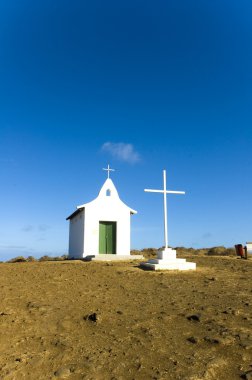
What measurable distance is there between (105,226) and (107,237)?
71 cm

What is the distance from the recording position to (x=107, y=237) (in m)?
22.1

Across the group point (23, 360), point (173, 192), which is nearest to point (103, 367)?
point (23, 360)

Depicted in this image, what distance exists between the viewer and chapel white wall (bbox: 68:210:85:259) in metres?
22.1

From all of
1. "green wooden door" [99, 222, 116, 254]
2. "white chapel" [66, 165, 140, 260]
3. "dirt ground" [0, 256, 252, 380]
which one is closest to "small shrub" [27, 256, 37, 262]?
"white chapel" [66, 165, 140, 260]

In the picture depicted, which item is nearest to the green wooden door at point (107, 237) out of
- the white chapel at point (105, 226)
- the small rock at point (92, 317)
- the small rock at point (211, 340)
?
the white chapel at point (105, 226)

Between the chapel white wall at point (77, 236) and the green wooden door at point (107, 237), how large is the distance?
120cm

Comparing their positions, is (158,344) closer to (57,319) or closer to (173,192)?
(57,319)

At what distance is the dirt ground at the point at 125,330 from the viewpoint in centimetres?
516

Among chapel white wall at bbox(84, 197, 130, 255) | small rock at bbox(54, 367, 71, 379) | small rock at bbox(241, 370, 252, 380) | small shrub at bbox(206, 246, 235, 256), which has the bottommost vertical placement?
small rock at bbox(54, 367, 71, 379)

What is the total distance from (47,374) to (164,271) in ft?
28.3

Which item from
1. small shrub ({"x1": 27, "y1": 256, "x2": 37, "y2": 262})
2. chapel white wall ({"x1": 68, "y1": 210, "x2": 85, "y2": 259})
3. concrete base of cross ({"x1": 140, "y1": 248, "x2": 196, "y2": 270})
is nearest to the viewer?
concrete base of cross ({"x1": 140, "y1": 248, "x2": 196, "y2": 270})

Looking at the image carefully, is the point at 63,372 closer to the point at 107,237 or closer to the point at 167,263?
the point at 167,263

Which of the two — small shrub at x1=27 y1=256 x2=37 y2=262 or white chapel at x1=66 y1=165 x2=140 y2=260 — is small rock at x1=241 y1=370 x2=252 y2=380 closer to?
white chapel at x1=66 y1=165 x2=140 y2=260

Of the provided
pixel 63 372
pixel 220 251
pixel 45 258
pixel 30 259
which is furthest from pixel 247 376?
pixel 220 251
